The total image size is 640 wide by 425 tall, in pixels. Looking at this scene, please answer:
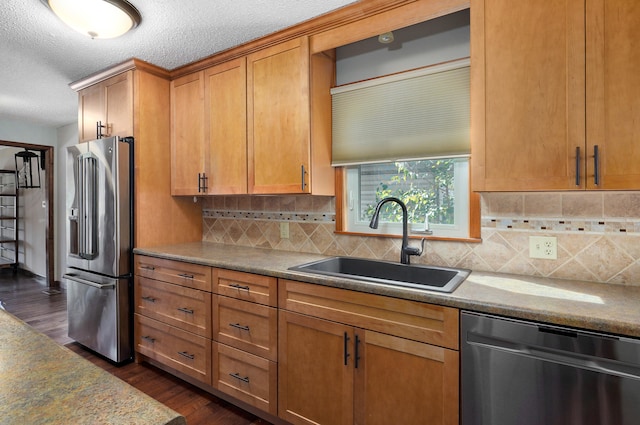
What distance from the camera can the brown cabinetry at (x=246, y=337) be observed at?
1861 mm

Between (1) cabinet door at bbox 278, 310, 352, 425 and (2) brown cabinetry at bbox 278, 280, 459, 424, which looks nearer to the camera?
(2) brown cabinetry at bbox 278, 280, 459, 424

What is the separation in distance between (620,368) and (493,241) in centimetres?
78

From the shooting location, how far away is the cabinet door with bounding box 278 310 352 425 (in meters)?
1.62

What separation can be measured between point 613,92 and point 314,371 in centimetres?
169

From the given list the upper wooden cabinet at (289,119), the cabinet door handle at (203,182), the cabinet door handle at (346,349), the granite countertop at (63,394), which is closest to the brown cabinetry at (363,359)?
the cabinet door handle at (346,349)

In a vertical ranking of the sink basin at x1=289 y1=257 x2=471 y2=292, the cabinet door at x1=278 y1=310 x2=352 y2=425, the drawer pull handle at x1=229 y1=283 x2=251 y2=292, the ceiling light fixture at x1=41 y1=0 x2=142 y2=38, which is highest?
the ceiling light fixture at x1=41 y1=0 x2=142 y2=38

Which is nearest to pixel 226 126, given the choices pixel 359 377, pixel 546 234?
pixel 359 377

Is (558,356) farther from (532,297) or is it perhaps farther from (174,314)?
(174,314)

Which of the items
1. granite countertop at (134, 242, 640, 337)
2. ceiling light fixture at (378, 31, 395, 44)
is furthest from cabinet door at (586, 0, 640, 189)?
ceiling light fixture at (378, 31, 395, 44)

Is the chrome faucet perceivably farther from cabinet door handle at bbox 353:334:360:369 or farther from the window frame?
cabinet door handle at bbox 353:334:360:369

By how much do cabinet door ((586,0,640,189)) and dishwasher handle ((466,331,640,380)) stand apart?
2.03 feet

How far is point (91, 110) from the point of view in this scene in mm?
2969

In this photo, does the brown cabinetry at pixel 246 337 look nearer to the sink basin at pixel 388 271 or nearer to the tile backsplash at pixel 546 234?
the sink basin at pixel 388 271

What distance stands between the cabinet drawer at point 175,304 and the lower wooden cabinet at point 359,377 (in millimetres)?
638
